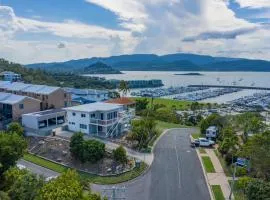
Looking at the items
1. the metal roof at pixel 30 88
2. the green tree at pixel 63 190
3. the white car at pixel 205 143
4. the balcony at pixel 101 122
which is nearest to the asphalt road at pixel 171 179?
the white car at pixel 205 143

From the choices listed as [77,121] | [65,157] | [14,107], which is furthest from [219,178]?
[14,107]

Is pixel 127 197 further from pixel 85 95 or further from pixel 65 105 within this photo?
pixel 85 95

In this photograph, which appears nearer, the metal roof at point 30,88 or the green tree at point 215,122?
the green tree at point 215,122

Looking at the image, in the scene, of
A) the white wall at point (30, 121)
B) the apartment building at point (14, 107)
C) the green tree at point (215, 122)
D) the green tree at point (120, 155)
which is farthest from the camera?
the green tree at point (215, 122)

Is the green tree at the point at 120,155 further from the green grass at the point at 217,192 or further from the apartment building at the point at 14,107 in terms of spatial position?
the apartment building at the point at 14,107

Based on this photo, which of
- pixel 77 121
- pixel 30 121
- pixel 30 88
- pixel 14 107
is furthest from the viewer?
pixel 30 88

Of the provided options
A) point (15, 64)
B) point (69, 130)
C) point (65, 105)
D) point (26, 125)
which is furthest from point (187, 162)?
point (15, 64)

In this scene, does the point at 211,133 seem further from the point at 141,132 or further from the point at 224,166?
the point at 141,132
